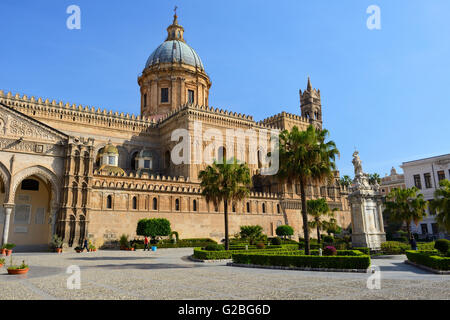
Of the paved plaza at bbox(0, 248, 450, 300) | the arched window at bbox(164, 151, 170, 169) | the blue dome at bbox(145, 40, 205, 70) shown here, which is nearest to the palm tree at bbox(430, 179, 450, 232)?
the paved plaza at bbox(0, 248, 450, 300)

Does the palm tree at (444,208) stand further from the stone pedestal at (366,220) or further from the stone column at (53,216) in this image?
the stone column at (53,216)

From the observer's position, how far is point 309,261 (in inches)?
651

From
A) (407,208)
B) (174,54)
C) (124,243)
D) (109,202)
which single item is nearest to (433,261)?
(407,208)

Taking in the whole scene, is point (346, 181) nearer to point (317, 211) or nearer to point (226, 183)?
point (317, 211)

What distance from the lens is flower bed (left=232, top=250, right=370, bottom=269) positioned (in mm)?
15391

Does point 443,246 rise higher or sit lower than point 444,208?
lower

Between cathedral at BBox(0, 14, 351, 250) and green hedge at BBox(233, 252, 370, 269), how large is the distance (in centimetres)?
1363

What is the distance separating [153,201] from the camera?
3912 cm

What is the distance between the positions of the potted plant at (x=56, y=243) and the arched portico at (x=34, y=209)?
124cm

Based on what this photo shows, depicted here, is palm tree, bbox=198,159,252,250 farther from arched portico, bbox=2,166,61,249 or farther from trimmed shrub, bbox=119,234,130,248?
arched portico, bbox=2,166,61,249

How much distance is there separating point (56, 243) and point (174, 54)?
39546 millimetres

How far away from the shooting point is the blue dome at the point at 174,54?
59.8m
